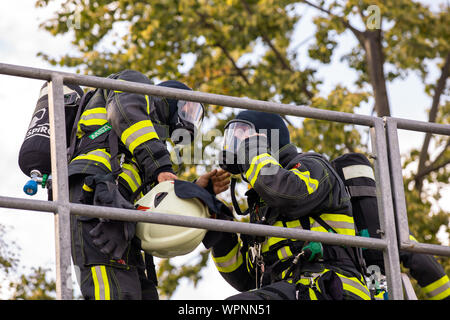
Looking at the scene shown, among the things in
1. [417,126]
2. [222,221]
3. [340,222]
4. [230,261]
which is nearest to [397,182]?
[417,126]

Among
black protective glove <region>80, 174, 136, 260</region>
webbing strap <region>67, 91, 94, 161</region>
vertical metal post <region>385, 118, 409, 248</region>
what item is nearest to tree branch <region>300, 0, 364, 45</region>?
webbing strap <region>67, 91, 94, 161</region>

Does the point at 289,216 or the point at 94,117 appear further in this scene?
the point at 94,117

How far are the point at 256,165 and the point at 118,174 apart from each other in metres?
0.66

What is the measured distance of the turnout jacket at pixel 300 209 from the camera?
4488mm

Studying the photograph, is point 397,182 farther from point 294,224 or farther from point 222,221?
point 222,221

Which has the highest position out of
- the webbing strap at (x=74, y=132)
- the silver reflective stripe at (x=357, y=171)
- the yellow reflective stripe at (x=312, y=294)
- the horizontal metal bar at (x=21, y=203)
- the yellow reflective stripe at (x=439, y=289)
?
the webbing strap at (x=74, y=132)

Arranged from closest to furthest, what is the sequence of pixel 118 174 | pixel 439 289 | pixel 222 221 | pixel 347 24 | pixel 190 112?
pixel 222 221, pixel 118 174, pixel 190 112, pixel 439 289, pixel 347 24

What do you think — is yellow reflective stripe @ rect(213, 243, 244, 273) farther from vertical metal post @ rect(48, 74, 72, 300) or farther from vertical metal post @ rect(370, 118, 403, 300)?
vertical metal post @ rect(48, 74, 72, 300)

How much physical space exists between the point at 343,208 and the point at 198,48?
25.1ft

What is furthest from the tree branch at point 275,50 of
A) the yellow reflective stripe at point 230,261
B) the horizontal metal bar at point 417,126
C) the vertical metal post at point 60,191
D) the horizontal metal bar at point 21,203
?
the horizontal metal bar at point 21,203

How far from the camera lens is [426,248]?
4.17m

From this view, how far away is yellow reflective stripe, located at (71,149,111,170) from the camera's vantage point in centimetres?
468

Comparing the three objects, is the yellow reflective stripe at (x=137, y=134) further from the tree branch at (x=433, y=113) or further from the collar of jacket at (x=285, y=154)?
the tree branch at (x=433, y=113)

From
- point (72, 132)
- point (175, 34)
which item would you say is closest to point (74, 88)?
point (72, 132)
